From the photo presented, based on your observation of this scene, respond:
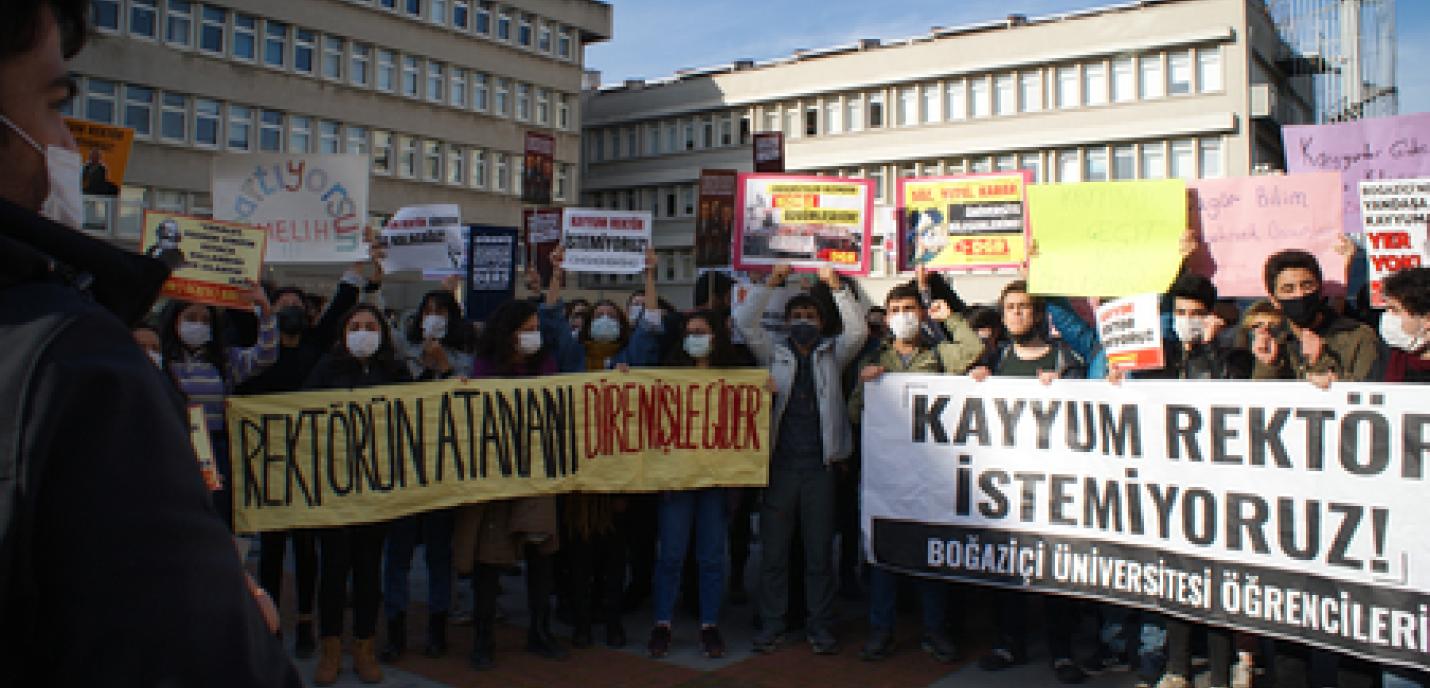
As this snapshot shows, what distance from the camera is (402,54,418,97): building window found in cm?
4775

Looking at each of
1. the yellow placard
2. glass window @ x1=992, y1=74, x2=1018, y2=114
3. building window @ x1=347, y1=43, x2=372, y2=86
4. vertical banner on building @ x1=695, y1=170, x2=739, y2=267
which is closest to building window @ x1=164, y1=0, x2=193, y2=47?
building window @ x1=347, y1=43, x2=372, y2=86

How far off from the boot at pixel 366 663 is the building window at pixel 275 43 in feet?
137

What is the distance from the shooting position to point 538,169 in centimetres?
1570

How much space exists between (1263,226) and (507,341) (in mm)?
5139

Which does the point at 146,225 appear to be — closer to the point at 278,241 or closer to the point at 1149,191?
the point at 278,241

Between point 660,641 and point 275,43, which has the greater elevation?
point 275,43

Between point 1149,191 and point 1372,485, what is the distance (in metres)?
2.72

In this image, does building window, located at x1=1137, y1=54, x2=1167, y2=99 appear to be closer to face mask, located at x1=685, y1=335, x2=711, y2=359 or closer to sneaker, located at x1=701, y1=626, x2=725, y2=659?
face mask, located at x1=685, y1=335, x2=711, y2=359

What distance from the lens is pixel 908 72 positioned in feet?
172

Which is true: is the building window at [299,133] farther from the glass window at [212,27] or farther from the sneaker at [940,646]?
the sneaker at [940,646]

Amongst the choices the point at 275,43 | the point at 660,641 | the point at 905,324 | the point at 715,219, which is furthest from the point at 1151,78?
the point at 660,641

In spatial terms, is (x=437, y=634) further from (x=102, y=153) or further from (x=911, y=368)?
(x=102, y=153)

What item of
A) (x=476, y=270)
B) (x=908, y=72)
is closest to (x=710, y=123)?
(x=908, y=72)

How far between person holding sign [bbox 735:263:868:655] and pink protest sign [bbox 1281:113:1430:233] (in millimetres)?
3725
